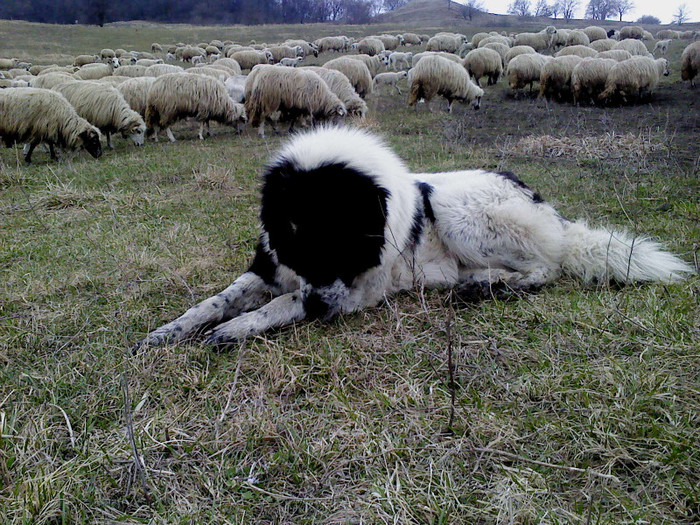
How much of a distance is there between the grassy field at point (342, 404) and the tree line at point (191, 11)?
70.6m

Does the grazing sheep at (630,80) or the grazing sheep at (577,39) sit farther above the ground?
the grazing sheep at (577,39)

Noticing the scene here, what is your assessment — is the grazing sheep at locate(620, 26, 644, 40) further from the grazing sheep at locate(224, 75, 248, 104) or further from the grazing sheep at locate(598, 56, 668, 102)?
the grazing sheep at locate(224, 75, 248, 104)

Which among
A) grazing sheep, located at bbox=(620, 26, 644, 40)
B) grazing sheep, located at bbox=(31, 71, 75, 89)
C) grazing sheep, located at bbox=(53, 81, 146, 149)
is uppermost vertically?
grazing sheep, located at bbox=(620, 26, 644, 40)

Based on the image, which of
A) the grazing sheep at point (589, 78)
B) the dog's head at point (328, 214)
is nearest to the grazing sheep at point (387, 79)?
the grazing sheep at point (589, 78)

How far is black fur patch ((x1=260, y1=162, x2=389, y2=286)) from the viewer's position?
2594 millimetres

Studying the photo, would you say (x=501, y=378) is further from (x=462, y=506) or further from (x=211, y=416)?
(x=211, y=416)

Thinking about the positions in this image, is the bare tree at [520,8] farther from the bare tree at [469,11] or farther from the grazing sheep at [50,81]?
the grazing sheep at [50,81]

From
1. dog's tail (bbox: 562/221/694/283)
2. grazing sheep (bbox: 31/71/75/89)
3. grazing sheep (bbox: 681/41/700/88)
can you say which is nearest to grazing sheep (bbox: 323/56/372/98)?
grazing sheep (bbox: 31/71/75/89)

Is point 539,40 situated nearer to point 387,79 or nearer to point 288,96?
point 387,79

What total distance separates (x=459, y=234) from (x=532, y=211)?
616 mm

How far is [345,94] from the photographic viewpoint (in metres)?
13.7

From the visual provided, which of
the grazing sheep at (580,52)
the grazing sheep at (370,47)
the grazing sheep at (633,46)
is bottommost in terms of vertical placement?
the grazing sheep at (580,52)

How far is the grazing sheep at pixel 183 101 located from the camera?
11.3 m

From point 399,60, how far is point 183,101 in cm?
2110
